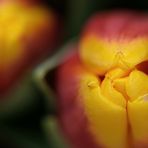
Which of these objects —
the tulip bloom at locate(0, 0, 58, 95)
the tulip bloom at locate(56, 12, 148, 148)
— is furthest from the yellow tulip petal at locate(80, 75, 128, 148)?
the tulip bloom at locate(0, 0, 58, 95)

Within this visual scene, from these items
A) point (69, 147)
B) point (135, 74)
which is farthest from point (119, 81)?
point (69, 147)

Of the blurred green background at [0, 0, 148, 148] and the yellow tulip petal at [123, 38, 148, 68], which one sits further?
the blurred green background at [0, 0, 148, 148]

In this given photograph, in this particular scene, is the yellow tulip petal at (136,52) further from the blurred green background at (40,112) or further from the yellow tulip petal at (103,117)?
the blurred green background at (40,112)

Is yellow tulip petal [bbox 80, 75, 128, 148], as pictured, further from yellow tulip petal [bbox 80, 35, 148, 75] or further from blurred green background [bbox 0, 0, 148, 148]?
blurred green background [bbox 0, 0, 148, 148]

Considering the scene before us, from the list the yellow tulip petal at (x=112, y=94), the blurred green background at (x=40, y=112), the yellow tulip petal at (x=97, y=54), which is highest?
the yellow tulip petal at (x=97, y=54)

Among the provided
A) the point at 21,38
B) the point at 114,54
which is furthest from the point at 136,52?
the point at 21,38

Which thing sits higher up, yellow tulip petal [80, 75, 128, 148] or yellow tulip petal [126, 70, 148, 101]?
yellow tulip petal [126, 70, 148, 101]

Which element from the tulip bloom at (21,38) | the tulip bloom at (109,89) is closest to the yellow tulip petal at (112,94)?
the tulip bloom at (109,89)
